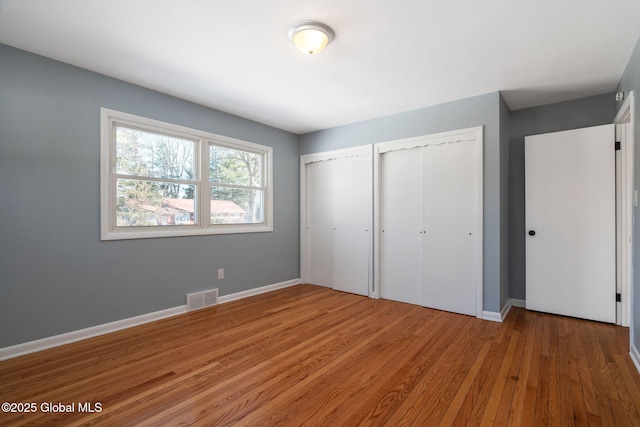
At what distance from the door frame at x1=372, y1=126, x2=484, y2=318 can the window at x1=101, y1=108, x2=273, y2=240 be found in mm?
1641

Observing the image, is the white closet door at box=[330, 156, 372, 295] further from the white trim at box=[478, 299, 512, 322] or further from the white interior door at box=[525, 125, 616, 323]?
the white interior door at box=[525, 125, 616, 323]

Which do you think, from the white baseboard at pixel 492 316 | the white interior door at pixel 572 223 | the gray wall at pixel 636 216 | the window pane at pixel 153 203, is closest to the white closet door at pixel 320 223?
the window pane at pixel 153 203

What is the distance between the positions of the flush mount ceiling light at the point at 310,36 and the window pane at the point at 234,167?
2123 millimetres

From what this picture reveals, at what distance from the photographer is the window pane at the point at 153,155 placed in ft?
10.1

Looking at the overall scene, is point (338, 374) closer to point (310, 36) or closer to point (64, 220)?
point (310, 36)

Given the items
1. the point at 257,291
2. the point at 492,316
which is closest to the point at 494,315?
the point at 492,316

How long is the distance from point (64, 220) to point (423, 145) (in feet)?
12.8

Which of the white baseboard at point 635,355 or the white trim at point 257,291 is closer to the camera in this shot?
the white baseboard at point 635,355

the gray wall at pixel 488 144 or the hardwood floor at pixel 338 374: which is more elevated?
the gray wall at pixel 488 144

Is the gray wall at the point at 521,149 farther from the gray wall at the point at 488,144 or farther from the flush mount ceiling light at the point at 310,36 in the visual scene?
the flush mount ceiling light at the point at 310,36

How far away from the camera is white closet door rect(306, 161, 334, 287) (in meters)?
4.70

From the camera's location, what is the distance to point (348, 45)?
2.36 metres

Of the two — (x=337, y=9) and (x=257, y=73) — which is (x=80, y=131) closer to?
(x=257, y=73)

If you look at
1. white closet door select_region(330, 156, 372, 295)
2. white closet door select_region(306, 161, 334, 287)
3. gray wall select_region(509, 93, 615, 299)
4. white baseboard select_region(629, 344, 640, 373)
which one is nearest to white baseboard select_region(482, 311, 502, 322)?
gray wall select_region(509, 93, 615, 299)
